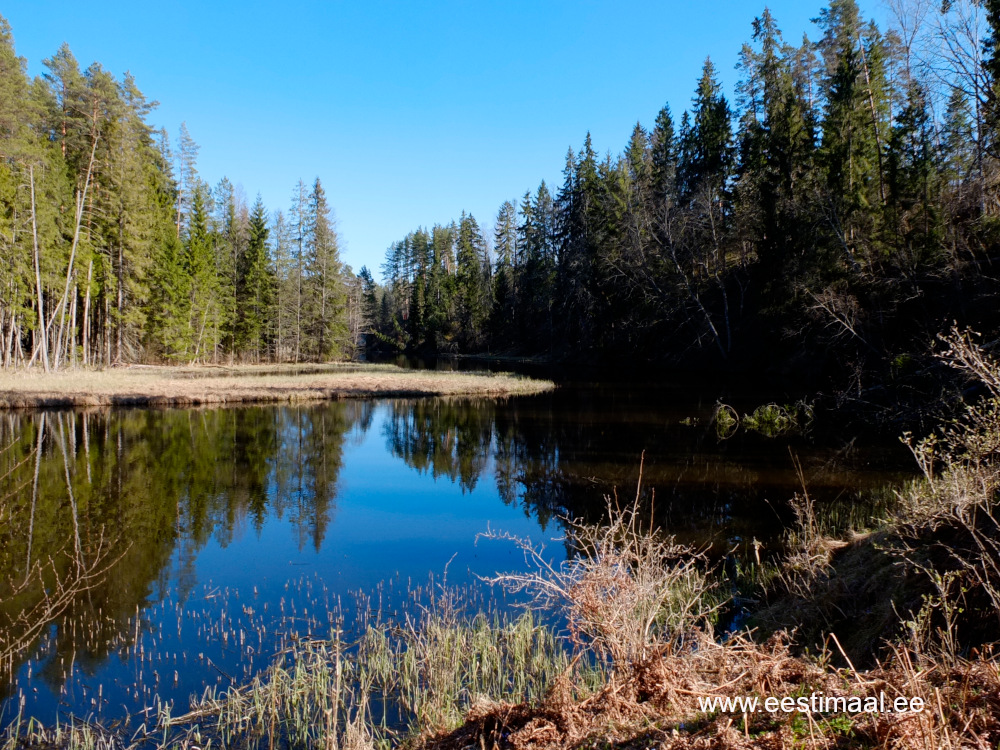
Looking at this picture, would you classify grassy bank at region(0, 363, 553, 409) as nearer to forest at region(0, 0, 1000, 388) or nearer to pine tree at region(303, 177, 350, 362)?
forest at region(0, 0, 1000, 388)

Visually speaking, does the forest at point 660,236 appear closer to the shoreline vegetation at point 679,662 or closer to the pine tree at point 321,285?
the pine tree at point 321,285

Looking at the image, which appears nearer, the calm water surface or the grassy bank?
the calm water surface

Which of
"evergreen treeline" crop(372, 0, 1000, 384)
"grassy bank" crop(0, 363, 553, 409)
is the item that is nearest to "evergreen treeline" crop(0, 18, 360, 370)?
"grassy bank" crop(0, 363, 553, 409)

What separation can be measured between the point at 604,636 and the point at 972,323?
22.3m

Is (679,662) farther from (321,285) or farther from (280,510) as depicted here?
(321,285)

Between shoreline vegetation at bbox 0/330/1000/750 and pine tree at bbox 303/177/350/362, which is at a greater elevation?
pine tree at bbox 303/177/350/362

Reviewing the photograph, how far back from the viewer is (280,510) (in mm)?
12633

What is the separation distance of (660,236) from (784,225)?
11.0 metres

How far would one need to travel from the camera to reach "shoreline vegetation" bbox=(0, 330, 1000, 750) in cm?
276

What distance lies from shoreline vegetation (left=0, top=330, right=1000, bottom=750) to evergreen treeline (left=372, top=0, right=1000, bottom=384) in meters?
14.2

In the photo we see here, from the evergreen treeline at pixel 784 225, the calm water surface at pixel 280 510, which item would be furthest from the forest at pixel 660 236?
the calm water surface at pixel 280 510

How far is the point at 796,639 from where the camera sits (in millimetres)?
5707

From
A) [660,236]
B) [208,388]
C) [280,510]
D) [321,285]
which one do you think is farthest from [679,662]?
[321,285]

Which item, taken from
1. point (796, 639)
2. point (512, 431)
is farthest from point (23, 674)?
point (512, 431)
